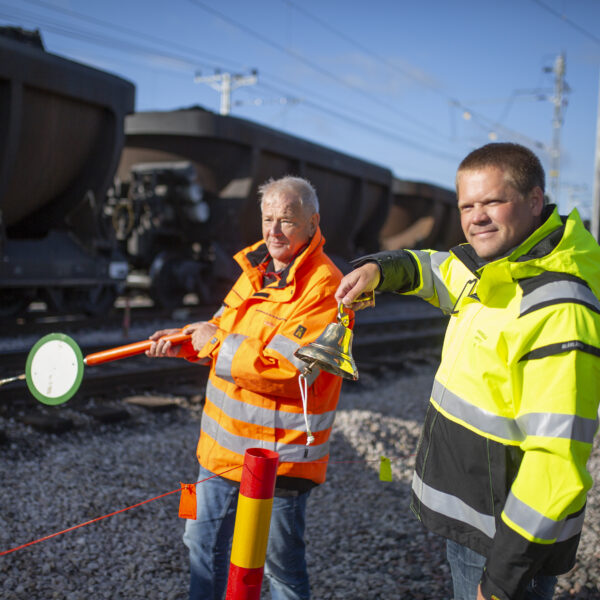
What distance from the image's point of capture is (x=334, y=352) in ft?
6.15

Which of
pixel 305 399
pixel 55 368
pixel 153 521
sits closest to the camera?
pixel 305 399

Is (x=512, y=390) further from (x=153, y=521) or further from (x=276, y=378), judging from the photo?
(x=153, y=521)

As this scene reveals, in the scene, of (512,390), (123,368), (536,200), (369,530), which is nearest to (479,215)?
(536,200)

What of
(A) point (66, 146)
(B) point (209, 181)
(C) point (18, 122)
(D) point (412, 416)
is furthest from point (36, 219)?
(D) point (412, 416)

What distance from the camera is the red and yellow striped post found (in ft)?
5.91

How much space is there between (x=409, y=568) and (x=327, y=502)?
858 millimetres

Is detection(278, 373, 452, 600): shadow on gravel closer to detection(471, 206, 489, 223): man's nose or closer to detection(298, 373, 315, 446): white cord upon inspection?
detection(298, 373, 315, 446): white cord

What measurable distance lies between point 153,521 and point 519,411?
2.66 m

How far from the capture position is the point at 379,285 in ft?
→ 6.62

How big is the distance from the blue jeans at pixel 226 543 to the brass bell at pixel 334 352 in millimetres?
701

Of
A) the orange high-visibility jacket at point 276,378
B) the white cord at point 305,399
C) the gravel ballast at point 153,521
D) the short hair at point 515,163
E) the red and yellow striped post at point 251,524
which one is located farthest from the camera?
the gravel ballast at point 153,521

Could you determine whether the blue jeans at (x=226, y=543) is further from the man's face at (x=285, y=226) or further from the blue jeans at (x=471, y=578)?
the man's face at (x=285, y=226)

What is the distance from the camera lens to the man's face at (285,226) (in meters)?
2.49

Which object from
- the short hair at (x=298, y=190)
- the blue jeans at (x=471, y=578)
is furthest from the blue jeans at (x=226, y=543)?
the short hair at (x=298, y=190)
